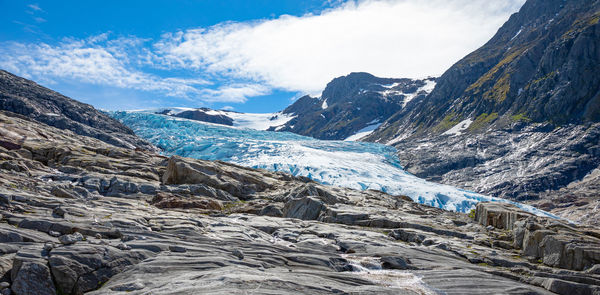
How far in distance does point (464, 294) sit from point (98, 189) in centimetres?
3608

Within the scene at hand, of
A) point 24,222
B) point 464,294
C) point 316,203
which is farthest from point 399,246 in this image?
point 24,222

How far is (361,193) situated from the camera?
50938mm

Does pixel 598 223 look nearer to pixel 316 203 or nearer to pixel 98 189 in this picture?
pixel 316 203

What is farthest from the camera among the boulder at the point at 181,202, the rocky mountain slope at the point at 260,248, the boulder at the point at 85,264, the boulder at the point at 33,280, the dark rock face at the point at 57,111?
the dark rock face at the point at 57,111

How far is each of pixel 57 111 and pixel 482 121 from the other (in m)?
195

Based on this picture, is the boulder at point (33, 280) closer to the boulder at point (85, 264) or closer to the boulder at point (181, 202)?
the boulder at point (85, 264)

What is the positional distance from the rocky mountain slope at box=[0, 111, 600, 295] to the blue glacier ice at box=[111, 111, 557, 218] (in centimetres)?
6038

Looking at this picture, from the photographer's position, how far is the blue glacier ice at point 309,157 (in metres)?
95.2

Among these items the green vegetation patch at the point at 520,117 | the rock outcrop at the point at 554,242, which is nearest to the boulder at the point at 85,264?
the rock outcrop at the point at 554,242

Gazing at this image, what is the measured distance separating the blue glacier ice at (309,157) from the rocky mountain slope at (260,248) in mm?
60380

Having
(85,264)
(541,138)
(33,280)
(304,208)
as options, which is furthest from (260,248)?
(541,138)

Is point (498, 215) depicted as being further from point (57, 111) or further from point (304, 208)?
point (57, 111)

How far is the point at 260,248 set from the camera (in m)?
21.7

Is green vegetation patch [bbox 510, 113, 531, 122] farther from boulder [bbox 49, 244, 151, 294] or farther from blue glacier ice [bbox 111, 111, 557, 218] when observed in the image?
boulder [bbox 49, 244, 151, 294]
